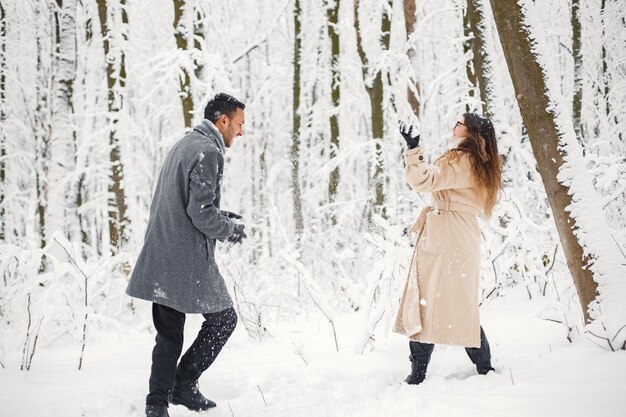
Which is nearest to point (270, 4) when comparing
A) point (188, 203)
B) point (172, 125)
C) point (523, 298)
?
point (172, 125)

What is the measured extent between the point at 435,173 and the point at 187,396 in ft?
6.64

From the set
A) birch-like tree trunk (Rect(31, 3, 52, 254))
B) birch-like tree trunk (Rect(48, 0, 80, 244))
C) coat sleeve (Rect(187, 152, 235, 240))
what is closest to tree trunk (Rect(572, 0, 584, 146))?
birch-like tree trunk (Rect(48, 0, 80, 244))

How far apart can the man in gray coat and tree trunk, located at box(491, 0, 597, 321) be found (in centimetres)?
214

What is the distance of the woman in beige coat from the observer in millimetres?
2865

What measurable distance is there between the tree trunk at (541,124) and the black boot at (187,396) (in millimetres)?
2616

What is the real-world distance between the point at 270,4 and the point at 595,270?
1660 cm

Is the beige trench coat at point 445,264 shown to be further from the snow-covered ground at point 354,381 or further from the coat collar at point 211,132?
the coat collar at point 211,132

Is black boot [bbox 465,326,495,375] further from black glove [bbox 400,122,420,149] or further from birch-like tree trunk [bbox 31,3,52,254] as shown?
birch-like tree trunk [bbox 31,3,52,254]

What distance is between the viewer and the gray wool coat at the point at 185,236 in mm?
2510

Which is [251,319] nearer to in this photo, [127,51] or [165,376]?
[165,376]

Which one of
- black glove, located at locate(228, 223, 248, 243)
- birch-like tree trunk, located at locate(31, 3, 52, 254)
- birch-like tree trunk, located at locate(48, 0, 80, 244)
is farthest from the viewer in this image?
birch-like tree trunk, located at locate(31, 3, 52, 254)

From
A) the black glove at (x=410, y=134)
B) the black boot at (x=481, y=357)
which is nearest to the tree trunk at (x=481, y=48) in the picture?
the black glove at (x=410, y=134)

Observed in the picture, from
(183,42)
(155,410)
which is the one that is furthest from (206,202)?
(183,42)

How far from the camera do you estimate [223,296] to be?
2719mm
